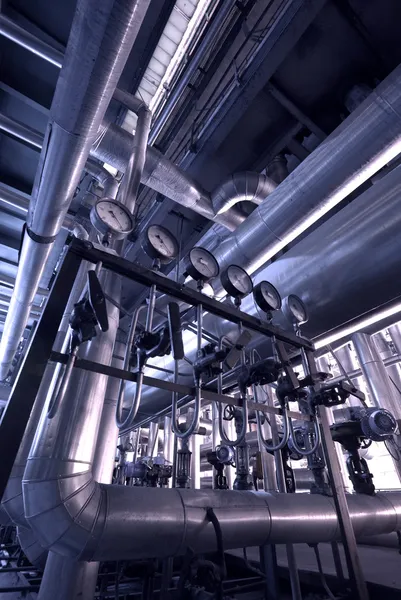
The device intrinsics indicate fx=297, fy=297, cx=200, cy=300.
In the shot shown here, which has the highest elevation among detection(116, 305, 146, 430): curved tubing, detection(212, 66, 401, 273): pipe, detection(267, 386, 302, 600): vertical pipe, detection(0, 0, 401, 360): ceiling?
detection(0, 0, 401, 360): ceiling

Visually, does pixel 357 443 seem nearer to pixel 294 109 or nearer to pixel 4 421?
pixel 4 421

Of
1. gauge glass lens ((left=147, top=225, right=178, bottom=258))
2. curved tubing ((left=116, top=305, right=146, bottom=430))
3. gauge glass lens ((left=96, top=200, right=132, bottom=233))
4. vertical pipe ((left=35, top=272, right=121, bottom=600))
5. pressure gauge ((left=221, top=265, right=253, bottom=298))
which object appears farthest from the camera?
pressure gauge ((left=221, top=265, right=253, bottom=298))

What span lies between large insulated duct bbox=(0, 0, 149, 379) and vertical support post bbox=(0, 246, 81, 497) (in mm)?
404

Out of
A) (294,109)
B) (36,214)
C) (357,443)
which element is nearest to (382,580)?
(357,443)

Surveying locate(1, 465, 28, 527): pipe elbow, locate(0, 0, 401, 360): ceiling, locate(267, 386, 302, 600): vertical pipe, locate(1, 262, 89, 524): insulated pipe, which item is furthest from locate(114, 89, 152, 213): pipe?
locate(267, 386, 302, 600): vertical pipe

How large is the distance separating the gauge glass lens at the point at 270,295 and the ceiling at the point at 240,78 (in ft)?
3.49

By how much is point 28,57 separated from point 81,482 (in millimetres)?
2336

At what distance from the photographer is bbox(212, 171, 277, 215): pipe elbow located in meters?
2.04

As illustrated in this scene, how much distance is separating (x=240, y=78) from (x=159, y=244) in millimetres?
1216

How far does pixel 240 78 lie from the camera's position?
178 centimetres

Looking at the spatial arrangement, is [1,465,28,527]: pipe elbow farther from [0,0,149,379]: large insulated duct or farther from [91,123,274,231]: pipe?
[91,123,274,231]: pipe

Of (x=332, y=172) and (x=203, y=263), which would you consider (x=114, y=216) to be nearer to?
(x=203, y=263)

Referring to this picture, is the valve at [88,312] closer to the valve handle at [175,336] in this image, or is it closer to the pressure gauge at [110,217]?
the valve handle at [175,336]

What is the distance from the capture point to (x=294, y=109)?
6.89 ft
